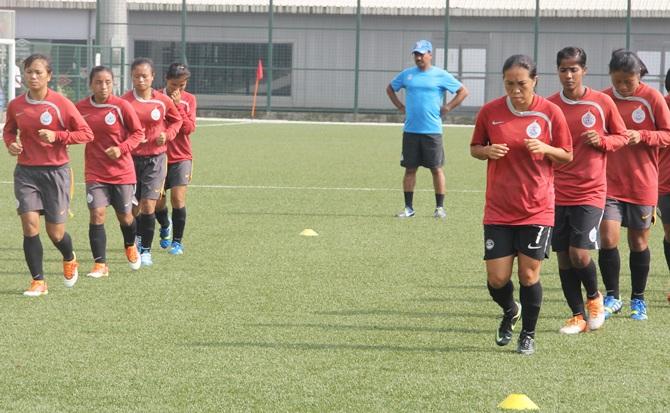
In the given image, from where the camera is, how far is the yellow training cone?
6039 millimetres

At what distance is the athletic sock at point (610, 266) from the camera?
8.53 metres

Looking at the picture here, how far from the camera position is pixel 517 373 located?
686 centimetres

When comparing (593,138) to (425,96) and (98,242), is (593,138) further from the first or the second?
(425,96)

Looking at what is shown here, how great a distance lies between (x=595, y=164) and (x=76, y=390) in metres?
3.46

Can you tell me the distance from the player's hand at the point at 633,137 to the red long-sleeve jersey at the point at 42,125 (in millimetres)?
3768

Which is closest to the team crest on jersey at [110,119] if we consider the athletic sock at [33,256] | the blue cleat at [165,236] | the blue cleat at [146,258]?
the athletic sock at [33,256]

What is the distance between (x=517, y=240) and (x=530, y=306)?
393mm

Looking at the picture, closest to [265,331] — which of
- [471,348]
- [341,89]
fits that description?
[471,348]

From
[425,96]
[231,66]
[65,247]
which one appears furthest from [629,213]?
[231,66]

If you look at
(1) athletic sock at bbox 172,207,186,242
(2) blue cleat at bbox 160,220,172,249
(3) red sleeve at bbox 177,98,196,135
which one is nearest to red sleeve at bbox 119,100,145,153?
(3) red sleeve at bbox 177,98,196,135

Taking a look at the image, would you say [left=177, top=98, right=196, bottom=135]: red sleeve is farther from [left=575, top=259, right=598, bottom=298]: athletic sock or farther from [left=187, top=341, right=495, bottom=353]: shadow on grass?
[left=575, top=259, right=598, bottom=298]: athletic sock

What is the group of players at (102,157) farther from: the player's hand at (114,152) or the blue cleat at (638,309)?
the blue cleat at (638,309)

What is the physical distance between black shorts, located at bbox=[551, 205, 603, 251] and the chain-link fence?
106 ft

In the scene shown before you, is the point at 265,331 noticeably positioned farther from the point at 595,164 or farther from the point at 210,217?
the point at 210,217
